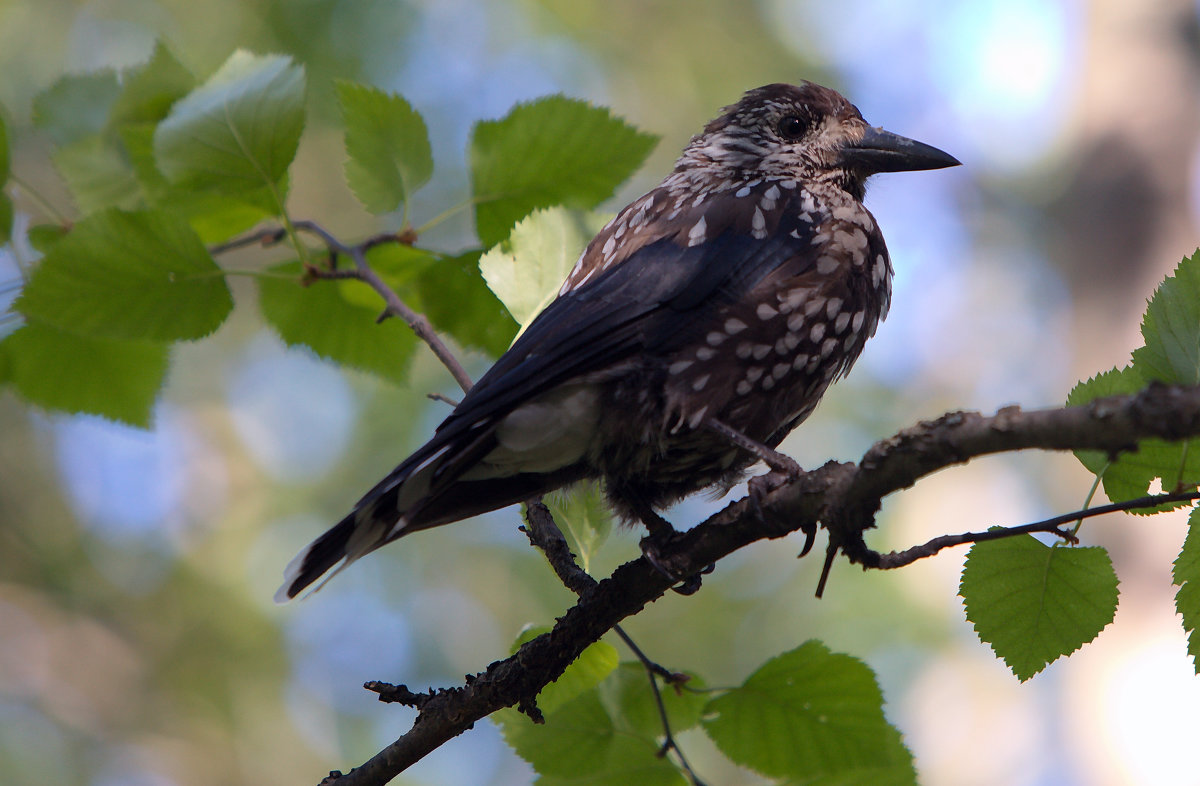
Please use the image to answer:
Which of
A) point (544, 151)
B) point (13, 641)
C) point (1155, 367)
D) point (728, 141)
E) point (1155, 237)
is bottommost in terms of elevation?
point (1155, 367)

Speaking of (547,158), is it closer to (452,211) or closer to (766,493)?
(452,211)

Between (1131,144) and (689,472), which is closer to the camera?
(689,472)

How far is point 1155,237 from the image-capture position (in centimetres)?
657

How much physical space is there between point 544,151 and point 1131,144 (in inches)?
232

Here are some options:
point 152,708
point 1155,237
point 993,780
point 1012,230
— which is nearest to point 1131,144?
point 1155,237

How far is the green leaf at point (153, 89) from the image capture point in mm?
2652

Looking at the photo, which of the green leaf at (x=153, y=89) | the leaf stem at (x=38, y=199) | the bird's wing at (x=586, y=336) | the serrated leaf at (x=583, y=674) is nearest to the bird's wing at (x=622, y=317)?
the bird's wing at (x=586, y=336)

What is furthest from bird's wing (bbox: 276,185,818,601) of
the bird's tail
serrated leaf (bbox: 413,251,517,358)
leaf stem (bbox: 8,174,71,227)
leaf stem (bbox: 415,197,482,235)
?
leaf stem (bbox: 8,174,71,227)

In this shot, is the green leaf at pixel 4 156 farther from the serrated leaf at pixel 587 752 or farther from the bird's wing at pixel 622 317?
the serrated leaf at pixel 587 752

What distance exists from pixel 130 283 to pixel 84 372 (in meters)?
0.48

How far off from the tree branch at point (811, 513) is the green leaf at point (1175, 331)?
0.28 m

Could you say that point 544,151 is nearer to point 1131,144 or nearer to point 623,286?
point 623,286

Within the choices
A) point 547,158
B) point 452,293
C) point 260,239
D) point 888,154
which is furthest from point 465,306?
point 888,154

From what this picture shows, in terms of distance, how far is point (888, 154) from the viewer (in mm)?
3121
